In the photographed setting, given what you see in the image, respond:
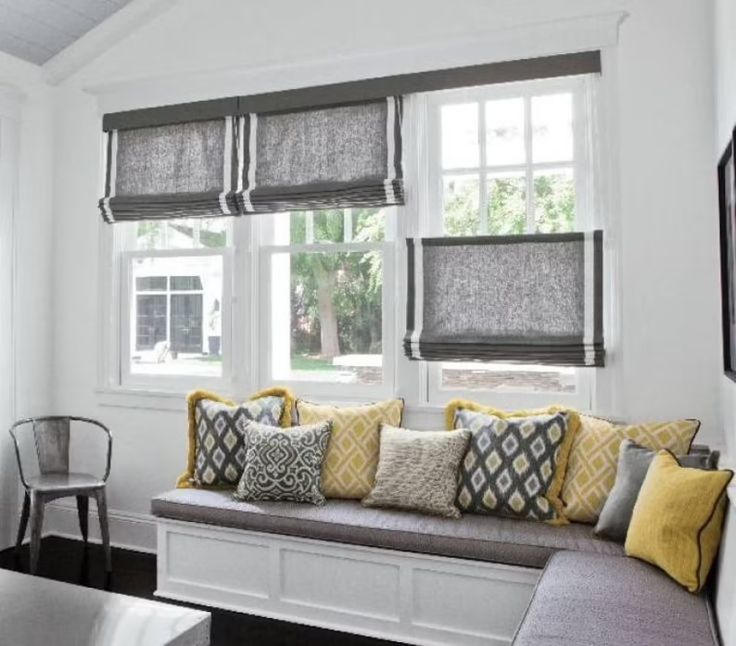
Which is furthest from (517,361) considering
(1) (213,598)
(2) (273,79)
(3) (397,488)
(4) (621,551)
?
(2) (273,79)

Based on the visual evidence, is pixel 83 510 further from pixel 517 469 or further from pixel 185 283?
pixel 517 469

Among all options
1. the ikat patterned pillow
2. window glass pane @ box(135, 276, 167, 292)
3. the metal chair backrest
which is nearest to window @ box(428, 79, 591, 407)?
the ikat patterned pillow

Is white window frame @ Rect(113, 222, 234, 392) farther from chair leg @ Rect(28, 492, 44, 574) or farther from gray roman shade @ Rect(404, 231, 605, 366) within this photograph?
gray roman shade @ Rect(404, 231, 605, 366)

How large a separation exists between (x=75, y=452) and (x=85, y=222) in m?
1.41

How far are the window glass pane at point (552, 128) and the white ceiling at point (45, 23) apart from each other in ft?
8.05

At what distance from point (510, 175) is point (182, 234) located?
6.34 feet

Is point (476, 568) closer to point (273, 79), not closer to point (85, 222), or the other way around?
point (273, 79)

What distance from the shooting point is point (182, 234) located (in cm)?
422

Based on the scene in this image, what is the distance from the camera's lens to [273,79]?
3912 mm

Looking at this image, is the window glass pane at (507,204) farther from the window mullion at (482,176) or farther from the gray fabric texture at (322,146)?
the gray fabric texture at (322,146)

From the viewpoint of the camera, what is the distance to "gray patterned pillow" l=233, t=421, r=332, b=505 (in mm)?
3256

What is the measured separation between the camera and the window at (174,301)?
4.11 metres

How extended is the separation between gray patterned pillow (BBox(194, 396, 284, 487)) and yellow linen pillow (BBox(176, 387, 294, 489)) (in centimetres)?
2

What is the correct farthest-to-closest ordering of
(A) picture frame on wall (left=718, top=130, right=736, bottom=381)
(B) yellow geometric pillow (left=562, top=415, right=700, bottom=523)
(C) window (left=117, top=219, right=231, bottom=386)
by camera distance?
(C) window (left=117, top=219, right=231, bottom=386), (B) yellow geometric pillow (left=562, top=415, right=700, bottom=523), (A) picture frame on wall (left=718, top=130, right=736, bottom=381)
